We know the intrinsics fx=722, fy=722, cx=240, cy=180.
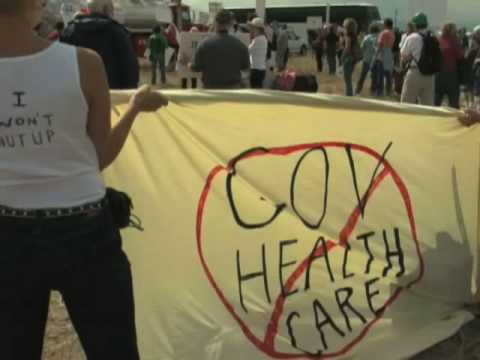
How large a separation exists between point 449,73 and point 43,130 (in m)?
8.31

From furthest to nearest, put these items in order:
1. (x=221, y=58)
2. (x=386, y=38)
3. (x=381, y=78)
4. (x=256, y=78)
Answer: (x=381, y=78) < (x=386, y=38) < (x=256, y=78) < (x=221, y=58)

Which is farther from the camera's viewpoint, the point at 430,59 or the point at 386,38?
the point at 386,38

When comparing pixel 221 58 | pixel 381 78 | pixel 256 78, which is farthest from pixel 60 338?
pixel 381 78

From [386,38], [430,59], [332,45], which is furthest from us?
[332,45]

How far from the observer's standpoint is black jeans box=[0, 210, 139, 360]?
5.69ft

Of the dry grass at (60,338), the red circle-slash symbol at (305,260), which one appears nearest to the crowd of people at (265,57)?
the dry grass at (60,338)

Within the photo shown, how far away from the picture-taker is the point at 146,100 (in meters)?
2.15

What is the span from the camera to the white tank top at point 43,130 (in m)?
1.67

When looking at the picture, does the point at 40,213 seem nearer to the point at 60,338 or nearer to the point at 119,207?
the point at 119,207

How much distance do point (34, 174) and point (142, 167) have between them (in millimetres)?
1135

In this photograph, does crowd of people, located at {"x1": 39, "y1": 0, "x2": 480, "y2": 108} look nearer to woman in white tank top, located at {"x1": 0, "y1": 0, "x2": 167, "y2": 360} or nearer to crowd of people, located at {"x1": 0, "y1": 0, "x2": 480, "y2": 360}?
crowd of people, located at {"x1": 0, "y1": 0, "x2": 480, "y2": 360}

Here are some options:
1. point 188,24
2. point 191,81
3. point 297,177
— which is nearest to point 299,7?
point 188,24

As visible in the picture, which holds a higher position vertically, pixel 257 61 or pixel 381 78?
pixel 257 61

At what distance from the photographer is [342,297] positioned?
319 centimetres
